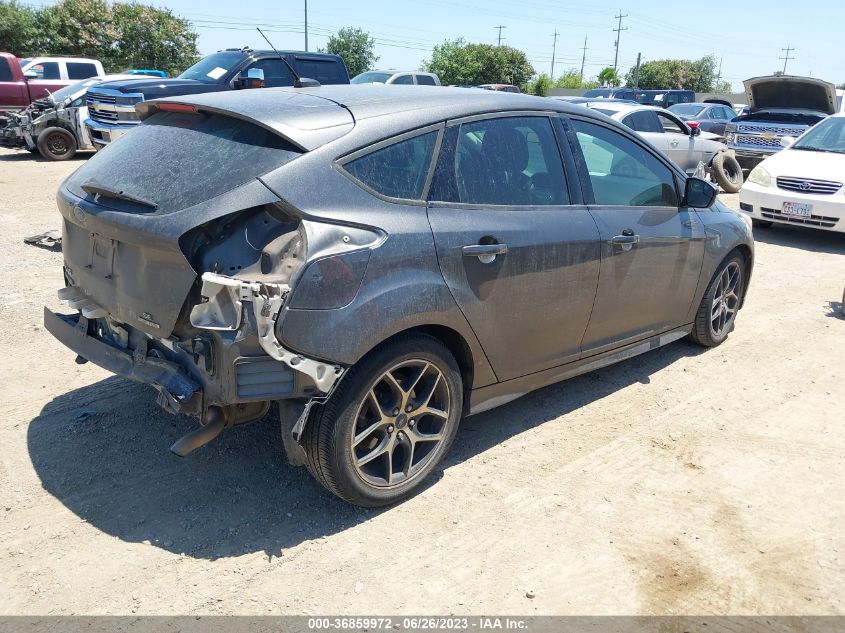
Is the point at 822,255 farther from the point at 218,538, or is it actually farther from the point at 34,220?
the point at 34,220

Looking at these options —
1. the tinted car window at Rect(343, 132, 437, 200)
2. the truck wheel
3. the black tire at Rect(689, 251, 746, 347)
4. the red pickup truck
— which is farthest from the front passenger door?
the red pickup truck

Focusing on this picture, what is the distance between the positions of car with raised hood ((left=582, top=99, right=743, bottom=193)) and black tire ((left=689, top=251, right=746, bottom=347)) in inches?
271

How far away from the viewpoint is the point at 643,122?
41.7 feet

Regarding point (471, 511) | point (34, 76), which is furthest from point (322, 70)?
point (471, 511)

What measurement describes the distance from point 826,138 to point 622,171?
309 inches

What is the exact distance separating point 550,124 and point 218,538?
276 centimetres

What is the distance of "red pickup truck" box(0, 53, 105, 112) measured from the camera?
1775 cm

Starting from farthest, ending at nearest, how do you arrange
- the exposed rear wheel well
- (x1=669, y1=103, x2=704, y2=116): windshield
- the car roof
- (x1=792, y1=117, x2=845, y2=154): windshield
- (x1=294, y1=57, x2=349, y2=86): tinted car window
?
(x1=669, y1=103, x2=704, y2=116): windshield, (x1=294, y1=57, x2=349, y2=86): tinted car window, (x1=792, y1=117, x2=845, y2=154): windshield, the exposed rear wheel well, the car roof

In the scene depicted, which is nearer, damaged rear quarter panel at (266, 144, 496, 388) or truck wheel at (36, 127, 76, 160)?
damaged rear quarter panel at (266, 144, 496, 388)

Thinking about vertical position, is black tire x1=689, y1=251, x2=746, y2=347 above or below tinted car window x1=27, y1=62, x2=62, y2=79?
below

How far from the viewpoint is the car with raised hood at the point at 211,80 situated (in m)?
13.4

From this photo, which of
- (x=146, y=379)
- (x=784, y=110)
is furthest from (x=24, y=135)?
(x=784, y=110)

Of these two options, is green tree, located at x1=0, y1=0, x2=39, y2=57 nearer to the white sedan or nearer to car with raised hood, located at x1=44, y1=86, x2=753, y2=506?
the white sedan

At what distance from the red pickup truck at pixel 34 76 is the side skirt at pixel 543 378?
17.7 m
